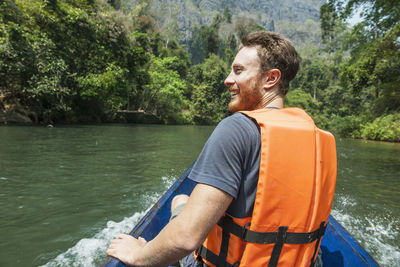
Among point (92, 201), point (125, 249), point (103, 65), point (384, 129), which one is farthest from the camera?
point (103, 65)

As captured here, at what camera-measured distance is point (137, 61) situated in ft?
63.6

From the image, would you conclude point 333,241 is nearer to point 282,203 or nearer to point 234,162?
point 282,203

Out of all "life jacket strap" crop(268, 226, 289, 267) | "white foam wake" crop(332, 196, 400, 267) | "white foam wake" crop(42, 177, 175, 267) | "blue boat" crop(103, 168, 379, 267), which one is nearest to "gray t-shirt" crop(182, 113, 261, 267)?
"life jacket strap" crop(268, 226, 289, 267)

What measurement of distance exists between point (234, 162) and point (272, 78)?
0.47 metres

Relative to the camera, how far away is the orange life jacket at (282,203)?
95 cm

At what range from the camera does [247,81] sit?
115 centimetres

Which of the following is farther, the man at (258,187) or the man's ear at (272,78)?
the man's ear at (272,78)

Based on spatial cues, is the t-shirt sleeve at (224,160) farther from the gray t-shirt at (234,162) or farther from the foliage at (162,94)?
the foliage at (162,94)

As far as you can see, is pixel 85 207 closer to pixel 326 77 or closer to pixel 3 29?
pixel 3 29

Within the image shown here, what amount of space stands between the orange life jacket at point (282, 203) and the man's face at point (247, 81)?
0.46ft

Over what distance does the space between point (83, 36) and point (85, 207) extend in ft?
50.7

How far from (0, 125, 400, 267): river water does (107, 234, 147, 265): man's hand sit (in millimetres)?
1289

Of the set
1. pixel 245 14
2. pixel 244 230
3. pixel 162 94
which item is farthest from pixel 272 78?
pixel 245 14

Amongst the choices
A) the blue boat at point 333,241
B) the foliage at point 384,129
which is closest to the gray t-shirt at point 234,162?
the blue boat at point 333,241
